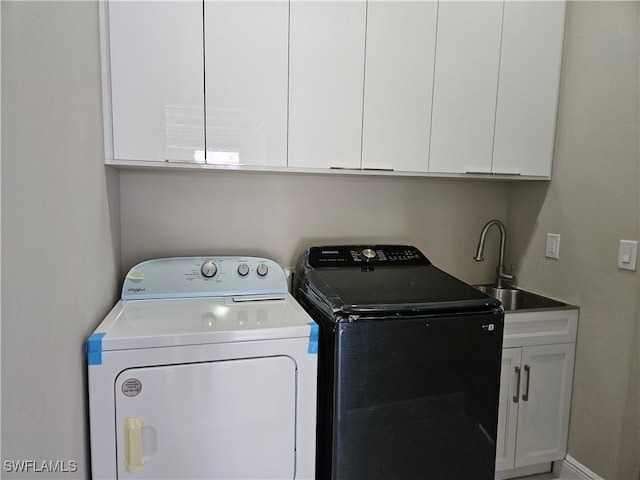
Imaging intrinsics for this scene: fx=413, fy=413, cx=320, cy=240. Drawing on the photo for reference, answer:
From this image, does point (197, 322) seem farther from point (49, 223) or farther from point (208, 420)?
point (49, 223)

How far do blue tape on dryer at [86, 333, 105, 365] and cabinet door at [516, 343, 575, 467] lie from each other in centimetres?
180

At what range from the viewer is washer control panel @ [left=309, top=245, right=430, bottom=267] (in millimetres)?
1924

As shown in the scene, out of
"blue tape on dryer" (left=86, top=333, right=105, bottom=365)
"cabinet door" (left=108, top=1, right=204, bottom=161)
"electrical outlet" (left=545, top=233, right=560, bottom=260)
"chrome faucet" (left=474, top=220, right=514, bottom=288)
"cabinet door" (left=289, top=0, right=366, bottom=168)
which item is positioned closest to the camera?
"blue tape on dryer" (left=86, top=333, right=105, bottom=365)

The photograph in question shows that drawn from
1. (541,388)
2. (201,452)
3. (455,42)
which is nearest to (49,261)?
(201,452)

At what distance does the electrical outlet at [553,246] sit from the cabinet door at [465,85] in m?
0.56

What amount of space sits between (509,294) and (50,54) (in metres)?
2.32

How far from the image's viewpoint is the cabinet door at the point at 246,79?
1.59 metres

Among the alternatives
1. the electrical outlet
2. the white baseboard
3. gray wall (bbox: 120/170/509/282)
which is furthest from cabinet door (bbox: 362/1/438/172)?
the white baseboard

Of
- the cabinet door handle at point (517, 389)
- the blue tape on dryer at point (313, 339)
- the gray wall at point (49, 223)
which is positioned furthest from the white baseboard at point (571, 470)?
the gray wall at point (49, 223)

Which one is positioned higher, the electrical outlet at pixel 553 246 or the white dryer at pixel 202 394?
the electrical outlet at pixel 553 246

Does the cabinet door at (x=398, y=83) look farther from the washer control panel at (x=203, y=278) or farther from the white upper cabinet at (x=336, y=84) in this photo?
the washer control panel at (x=203, y=278)

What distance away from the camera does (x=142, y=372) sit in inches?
49.7

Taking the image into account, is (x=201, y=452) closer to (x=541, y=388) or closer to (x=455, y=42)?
(x=541, y=388)

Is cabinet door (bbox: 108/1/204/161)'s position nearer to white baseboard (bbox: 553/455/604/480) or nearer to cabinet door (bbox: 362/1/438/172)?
cabinet door (bbox: 362/1/438/172)
